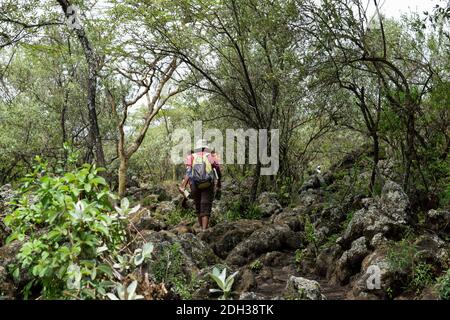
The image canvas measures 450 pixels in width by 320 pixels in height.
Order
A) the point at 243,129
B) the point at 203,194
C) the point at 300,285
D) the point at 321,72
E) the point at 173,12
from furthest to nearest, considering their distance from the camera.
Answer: the point at 243,129 → the point at 173,12 → the point at 203,194 → the point at 321,72 → the point at 300,285

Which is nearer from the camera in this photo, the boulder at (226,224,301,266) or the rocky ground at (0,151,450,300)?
the rocky ground at (0,151,450,300)

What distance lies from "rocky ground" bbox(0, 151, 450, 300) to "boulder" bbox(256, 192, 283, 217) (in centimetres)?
202

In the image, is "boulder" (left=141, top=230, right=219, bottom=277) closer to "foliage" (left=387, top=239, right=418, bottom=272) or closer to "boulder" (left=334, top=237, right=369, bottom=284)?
"boulder" (left=334, top=237, right=369, bottom=284)

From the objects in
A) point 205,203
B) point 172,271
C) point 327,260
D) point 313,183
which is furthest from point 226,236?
point 313,183

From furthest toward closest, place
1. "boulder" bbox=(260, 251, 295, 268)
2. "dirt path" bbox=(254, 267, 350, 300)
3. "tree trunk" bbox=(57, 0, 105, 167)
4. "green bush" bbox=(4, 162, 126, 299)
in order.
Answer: "tree trunk" bbox=(57, 0, 105, 167), "boulder" bbox=(260, 251, 295, 268), "dirt path" bbox=(254, 267, 350, 300), "green bush" bbox=(4, 162, 126, 299)

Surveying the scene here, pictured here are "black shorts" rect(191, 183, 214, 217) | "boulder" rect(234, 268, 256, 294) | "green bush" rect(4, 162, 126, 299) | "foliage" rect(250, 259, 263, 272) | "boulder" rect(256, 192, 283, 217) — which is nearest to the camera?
"green bush" rect(4, 162, 126, 299)

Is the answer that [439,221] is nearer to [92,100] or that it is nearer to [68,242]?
[68,242]

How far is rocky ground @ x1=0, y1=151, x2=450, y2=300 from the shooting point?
5.29 m

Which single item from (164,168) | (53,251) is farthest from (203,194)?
(164,168)

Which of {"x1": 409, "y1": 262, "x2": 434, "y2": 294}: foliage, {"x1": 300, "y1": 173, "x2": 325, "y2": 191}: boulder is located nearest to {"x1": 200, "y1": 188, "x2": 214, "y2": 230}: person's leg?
{"x1": 409, "y1": 262, "x2": 434, "y2": 294}: foliage

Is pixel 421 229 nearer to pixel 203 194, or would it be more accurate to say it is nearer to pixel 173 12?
pixel 203 194

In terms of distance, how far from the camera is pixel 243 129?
1788cm

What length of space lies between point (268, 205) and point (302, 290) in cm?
878
